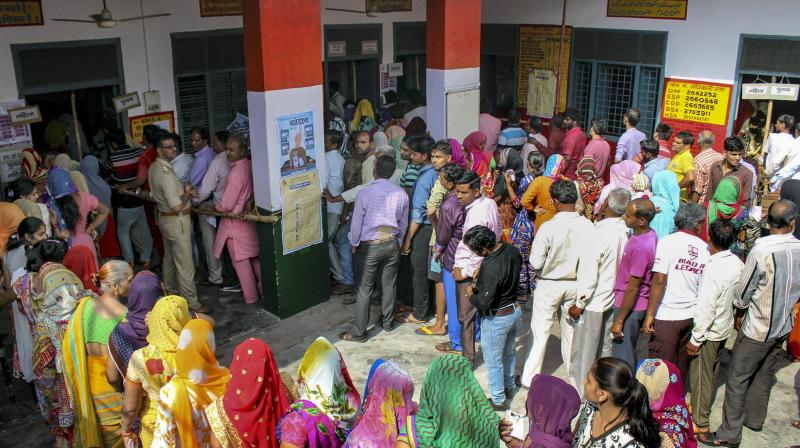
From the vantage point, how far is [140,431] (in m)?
4.31

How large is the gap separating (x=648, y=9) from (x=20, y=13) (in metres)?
8.60

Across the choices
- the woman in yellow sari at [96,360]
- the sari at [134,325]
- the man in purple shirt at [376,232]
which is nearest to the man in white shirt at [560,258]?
the man in purple shirt at [376,232]

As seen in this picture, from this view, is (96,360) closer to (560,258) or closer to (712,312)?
(560,258)

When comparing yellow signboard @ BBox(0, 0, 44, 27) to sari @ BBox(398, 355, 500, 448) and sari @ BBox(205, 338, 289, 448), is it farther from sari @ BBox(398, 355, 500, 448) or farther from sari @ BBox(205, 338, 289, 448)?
sari @ BBox(398, 355, 500, 448)

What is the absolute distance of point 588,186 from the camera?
293 inches

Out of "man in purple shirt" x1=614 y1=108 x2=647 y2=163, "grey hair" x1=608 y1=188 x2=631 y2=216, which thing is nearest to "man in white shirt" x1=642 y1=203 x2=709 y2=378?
"grey hair" x1=608 y1=188 x2=631 y2=216

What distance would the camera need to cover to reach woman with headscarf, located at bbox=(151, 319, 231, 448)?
3771 millimetres

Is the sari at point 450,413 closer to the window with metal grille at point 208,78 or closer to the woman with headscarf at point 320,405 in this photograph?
the woman with headscarf at point 320,405

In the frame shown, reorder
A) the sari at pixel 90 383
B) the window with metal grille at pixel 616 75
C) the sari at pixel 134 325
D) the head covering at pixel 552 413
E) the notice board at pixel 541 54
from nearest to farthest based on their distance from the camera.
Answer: the head covering at pixel 552 413 < the sari at pixel 134 325 < the sari at pixel 90 383 < the window with metal grille at pixel 616 75 < the notice board at pixel 541 54

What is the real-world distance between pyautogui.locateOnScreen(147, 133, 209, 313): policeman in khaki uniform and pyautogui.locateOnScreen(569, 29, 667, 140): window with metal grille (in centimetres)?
710

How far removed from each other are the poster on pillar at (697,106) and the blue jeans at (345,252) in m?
5.81

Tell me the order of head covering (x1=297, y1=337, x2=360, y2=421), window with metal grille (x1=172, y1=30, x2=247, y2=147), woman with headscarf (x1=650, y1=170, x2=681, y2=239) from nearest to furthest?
1. head covering (x1=297, y1=337, x2=360, y2=421)
2. woman with headscarf (x1=650, y1=170, x2=681, y2=239)
3. window with metal grille (x1=172, y1=30, x2=247, y2=147)

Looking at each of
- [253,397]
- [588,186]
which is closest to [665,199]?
[588,186]

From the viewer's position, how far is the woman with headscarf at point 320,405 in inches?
145
